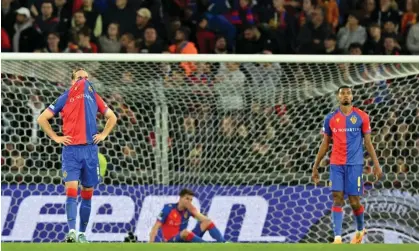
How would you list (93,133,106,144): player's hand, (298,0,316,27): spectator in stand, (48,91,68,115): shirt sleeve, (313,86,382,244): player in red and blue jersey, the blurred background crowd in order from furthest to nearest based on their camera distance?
(298,0,316,27): spectator in stand → the blurred background crowd → (313,86,382,244): player in red and blue jersey → (48,91,68,115): shirt sleeve → (93,133,106,144): player's hand

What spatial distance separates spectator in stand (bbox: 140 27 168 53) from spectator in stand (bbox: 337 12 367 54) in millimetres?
2432

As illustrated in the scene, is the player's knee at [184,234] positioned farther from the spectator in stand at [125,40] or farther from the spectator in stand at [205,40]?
the spectator in stand at [205,40]

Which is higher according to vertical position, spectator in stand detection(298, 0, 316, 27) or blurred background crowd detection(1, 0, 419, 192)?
spectator in stand detection(298, 0, 316, 27)

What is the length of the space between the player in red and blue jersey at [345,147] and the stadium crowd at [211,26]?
3937 millimetres

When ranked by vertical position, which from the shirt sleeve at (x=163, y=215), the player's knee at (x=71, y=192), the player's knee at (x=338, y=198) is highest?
the player's knee at (x=71, y=192)

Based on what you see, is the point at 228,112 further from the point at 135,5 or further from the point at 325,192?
the point at 135,5

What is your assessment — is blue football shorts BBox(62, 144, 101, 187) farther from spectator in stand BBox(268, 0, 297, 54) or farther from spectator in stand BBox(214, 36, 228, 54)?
spectator in stand BBox(268, 0, 297, 54)

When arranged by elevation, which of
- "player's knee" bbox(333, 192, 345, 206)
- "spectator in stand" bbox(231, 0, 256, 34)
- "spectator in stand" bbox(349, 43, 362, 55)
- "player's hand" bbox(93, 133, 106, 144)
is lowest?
"player's knee" bbox(333, 192, 345, 206)

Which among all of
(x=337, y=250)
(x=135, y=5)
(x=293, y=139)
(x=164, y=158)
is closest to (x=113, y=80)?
(x=164, y=158)

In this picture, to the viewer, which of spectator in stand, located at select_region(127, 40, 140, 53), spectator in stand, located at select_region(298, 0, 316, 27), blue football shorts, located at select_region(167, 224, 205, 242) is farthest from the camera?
spectator in stand, located at select_region(298, 0, 316, 27)

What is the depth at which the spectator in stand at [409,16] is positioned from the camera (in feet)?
51.7

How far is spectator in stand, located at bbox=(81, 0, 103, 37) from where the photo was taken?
50.1 feet

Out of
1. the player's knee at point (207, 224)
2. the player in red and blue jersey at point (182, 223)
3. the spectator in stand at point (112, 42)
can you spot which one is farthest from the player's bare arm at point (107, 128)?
the spectator in stand at point (112, 42)

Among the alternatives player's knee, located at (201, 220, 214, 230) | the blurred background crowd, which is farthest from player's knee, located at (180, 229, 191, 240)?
the blurred background crowd
